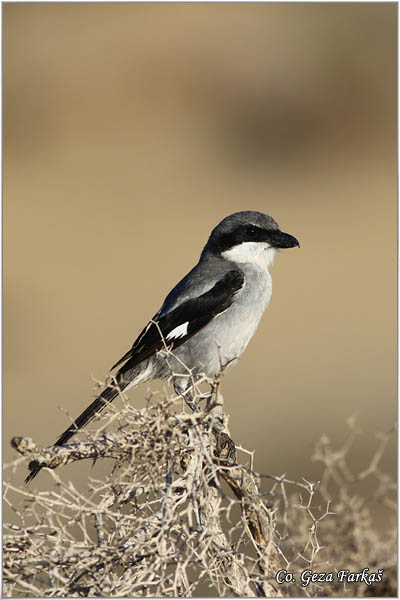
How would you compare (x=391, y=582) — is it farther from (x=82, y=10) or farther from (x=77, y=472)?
(x=82, y=10)

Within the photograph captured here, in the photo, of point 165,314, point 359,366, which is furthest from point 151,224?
point 165,314

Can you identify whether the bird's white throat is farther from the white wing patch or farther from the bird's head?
the white wing patch

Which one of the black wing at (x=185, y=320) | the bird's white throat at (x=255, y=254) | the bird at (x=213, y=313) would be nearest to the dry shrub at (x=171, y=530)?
the bird at (x=213, y=313)

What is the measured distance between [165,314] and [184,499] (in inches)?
64.6

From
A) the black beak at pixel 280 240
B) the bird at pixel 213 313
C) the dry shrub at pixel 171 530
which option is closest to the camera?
the dry shrub at pixel 171 530

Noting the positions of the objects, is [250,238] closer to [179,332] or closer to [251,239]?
[251,239]

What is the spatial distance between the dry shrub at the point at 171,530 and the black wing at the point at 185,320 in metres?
1.28

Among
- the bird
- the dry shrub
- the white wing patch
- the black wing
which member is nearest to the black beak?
the bird

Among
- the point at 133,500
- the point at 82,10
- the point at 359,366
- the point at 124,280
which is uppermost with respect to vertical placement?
the point at 82,10

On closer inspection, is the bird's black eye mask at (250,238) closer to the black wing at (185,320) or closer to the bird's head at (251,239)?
the bird's head at (251,239)

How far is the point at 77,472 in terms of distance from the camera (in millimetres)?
6285

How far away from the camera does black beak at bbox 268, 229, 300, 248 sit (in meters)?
3.90

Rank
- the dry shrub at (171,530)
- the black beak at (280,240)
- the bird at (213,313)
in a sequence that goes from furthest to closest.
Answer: the black beak at (280,240)
the bird at (213,313)
the dry shrub at (171,530)

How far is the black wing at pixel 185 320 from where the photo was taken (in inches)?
140
